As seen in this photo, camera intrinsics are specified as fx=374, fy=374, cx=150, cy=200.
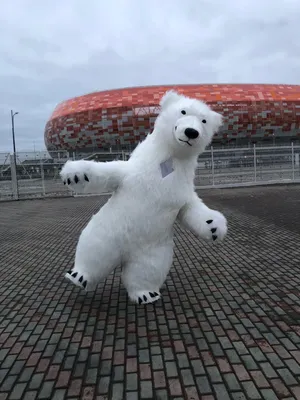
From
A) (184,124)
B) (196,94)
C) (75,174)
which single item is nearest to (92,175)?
(75,174)

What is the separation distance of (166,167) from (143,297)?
111 centimetres

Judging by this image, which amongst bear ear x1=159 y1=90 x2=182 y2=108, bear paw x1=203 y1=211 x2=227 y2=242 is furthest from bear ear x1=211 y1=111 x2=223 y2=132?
bear paw x1=203 y1=211 x2=227 y2=242

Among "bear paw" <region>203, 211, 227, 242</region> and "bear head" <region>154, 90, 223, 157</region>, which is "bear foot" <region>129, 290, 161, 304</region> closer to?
"bear paw" <region>203, 211, 227, 242</region>

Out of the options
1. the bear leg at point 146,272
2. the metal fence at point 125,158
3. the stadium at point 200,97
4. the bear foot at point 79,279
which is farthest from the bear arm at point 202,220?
the stadium at point 200,97

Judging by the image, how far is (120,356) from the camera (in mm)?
2385

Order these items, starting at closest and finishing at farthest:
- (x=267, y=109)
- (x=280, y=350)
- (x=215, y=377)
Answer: (x=215, y=377) → (x=280, y=350) → (x=267, y=109)

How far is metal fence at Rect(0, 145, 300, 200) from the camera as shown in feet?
47.5

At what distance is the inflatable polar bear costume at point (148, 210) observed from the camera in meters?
3.04

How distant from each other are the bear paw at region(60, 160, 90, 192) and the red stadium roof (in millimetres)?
36861

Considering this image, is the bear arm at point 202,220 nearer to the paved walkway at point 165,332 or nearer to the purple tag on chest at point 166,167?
the purple tag on chest at point 166,167

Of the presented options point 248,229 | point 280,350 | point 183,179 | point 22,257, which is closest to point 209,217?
point 183,179

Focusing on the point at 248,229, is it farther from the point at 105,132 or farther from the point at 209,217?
the point at 105,132

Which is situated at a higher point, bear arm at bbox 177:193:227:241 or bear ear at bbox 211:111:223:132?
bear ear at bbox 211:111:223:132

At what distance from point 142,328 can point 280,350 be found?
0.97 meters
